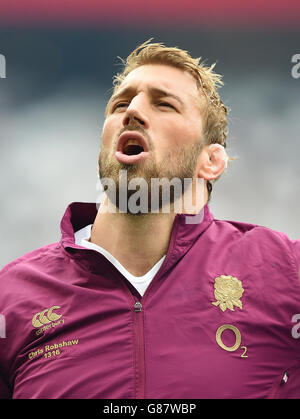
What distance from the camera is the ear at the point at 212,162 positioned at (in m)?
3.51

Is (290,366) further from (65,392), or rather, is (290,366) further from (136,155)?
(136,155)

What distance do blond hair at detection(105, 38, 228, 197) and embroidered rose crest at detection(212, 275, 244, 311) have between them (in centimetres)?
105

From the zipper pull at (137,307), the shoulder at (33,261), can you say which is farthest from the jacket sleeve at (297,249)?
the shoulder at (33,261)

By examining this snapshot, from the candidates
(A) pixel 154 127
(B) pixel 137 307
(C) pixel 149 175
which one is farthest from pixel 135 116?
(B) pixel 137 307

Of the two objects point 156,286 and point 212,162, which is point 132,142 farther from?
point 156,286

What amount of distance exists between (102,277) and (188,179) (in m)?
0.95

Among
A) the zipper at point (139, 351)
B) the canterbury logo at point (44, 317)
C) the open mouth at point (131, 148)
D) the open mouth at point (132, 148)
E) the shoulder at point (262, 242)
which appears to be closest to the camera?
the zipper at point (139, 351)

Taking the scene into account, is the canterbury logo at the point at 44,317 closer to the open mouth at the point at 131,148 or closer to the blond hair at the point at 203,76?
the open mouth at the point at 131,148

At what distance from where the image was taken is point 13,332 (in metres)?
2.79

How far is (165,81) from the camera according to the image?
3.42m

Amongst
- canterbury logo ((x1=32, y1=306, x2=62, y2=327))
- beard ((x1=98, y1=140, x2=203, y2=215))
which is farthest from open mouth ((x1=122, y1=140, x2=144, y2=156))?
canterbury logo ((x1=32, y1=306, x2=62, y2=327))

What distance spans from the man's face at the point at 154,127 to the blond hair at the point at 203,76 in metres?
0.06

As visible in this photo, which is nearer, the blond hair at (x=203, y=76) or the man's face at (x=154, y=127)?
the man's face at (x=154, y=127)

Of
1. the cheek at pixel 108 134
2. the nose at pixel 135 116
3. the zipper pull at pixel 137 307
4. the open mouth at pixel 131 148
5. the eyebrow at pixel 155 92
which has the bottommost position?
the zipper pull at pixel 137 307
